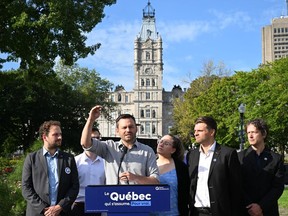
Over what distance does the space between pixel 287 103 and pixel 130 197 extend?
41.2 meters

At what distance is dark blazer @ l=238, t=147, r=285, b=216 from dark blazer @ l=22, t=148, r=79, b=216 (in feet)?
6.87

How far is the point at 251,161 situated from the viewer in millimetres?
5945

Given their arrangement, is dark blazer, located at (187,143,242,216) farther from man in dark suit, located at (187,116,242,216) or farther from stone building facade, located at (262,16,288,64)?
stone building facade, located at (262,16,288,64)

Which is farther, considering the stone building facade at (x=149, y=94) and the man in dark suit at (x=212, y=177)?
the stone building facade at (x=149, y=94)

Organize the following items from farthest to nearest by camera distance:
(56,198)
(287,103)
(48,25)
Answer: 1. (287,103)
2. (48,25)
3. (56,198)

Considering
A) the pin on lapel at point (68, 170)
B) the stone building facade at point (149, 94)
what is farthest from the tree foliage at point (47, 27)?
the stone building facade at point (149, 94)

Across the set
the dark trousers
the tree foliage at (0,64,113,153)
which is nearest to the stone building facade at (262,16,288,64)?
the tree foliage at (0,64,113,153)

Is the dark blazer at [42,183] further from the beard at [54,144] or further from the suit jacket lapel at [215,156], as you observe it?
the suit jacket lapel at [215,156]

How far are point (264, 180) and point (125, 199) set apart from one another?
2.17 metres

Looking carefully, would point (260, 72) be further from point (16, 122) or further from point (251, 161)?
point (251, 161)

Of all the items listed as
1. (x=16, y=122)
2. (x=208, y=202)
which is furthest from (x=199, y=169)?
(x=16, y=122)

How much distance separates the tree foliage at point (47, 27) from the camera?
15656 millimetres

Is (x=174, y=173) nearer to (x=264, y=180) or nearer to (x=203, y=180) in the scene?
(x=203, y=180)

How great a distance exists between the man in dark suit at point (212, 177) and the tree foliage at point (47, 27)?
35.7 ft
